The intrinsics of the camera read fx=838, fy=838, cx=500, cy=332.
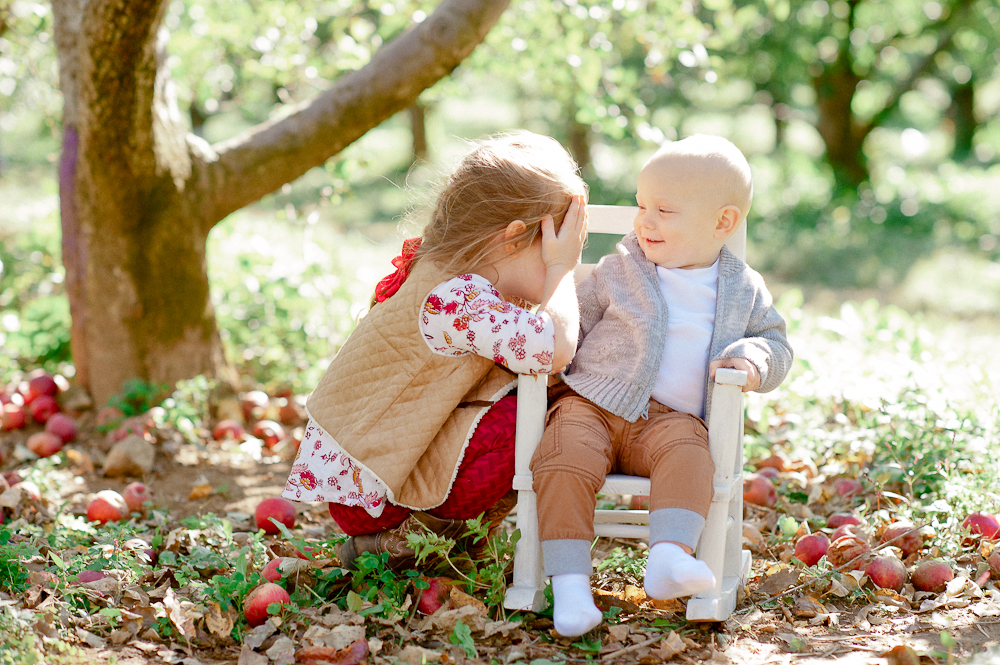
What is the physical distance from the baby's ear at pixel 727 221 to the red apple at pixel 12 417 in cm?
312

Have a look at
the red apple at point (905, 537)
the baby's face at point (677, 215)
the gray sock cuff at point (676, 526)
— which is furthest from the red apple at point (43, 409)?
the red apple at point (905, 537)

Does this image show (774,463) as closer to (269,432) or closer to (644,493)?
(644,493)

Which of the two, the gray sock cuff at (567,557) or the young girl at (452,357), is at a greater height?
the young girl at (452,357)

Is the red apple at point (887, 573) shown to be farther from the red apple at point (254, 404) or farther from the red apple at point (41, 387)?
the red apple at point (41, 387)

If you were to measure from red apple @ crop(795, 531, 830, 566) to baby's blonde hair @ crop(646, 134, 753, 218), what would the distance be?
3.29 ft

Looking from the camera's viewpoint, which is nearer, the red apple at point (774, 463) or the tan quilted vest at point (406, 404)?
the tan quilted vest at point (406, 404)

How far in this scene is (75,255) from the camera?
3.52 m

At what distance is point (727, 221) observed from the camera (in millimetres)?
2242

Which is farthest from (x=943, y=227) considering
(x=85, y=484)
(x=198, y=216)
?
(x=85, y=484)

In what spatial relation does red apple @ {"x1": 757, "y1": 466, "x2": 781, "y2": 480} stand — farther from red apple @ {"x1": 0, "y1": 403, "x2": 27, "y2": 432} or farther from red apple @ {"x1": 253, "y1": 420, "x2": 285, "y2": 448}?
red apple @ {"x1": 0, "y1": 403, "x2": 27, "y2": 432}

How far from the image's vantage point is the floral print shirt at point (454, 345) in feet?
6.63

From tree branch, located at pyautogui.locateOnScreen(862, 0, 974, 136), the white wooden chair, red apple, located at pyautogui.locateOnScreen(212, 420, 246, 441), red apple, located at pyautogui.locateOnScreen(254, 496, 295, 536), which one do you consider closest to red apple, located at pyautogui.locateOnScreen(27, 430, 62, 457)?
red apple, located at pyautogui.locateOnScreen(212, 420, 246, 441)

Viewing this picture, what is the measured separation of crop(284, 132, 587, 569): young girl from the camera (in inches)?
83.1

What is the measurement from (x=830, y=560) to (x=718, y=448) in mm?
733
